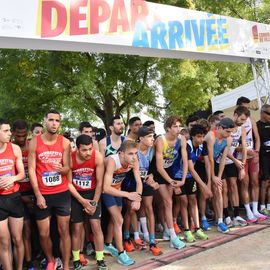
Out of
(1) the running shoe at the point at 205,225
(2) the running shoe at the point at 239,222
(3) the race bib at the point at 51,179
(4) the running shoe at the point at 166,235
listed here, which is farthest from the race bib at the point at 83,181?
(2) the running shoe at the point at 239,222

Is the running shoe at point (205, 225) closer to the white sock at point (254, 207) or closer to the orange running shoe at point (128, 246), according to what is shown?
the white sock at point (254, 207)

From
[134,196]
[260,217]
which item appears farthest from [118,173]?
[260,217]

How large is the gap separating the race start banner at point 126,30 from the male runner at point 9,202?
5.30 feet

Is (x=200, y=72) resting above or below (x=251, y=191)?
above

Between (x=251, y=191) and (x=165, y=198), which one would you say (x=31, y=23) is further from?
(x=251, y=191)

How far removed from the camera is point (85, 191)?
193 inches

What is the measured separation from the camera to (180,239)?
5.70 meters

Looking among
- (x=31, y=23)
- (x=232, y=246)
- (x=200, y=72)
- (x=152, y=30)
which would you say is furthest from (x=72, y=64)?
(x=232, y=246)

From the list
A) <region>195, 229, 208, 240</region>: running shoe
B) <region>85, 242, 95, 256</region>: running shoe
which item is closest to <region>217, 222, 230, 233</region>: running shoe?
<region>195, 229, 208, 240</region>: running shoe

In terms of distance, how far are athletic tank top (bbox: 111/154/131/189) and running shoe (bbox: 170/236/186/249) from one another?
110 centimetres

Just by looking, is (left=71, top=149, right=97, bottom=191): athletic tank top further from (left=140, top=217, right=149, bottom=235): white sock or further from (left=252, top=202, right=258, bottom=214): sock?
(left=252, top=202, right=258, bottom=214): sock

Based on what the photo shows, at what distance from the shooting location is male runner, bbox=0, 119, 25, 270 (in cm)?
431

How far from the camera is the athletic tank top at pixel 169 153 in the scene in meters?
5.62

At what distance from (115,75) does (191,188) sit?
24.7ft
